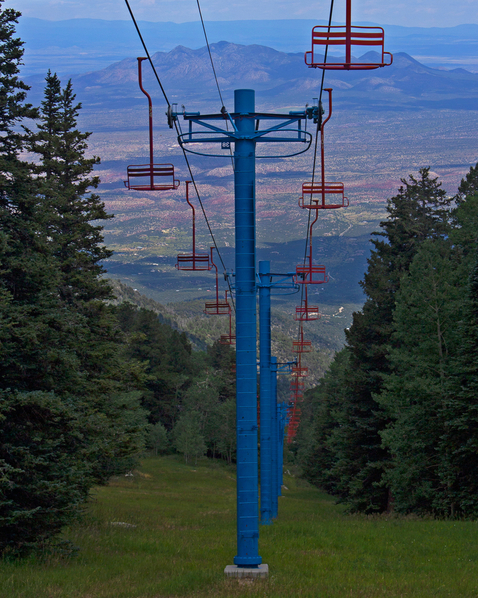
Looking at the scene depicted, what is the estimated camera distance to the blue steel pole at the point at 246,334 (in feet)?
47.7

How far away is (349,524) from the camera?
85.4 ft

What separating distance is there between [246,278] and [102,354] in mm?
15535

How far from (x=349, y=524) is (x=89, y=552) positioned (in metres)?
11.1

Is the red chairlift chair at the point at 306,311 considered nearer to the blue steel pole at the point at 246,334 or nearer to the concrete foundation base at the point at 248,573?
the blue steel pole at the point at 246,334

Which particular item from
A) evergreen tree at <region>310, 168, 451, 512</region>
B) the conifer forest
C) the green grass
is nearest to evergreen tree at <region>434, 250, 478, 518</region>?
the conifer forest

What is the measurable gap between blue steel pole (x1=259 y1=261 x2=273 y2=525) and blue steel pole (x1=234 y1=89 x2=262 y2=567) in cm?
1532

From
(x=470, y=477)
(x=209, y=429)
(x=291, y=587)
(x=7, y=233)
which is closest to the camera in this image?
(x=291, y=587)

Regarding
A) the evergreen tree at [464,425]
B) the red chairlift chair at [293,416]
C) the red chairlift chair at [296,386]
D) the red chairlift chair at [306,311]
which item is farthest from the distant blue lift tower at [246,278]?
the red chairlift chair at [293,416]

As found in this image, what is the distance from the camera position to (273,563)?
16.6 metres

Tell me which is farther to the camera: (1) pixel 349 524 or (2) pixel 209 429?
(2) pixel 209 429

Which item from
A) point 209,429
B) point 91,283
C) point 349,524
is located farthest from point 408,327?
point 209,429

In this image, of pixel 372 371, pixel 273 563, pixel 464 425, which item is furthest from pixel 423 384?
pixel 273 563

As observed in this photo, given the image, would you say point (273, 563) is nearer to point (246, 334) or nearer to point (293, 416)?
point (246, 334)

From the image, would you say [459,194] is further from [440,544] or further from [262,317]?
[440,544]
